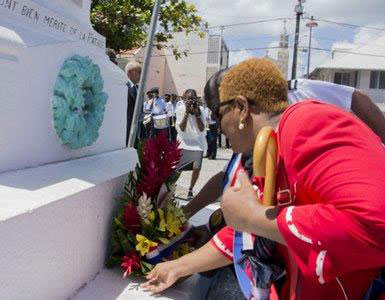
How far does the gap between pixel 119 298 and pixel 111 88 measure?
60.1 inches

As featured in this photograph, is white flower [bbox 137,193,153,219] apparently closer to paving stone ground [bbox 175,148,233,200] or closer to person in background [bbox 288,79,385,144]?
person in background [bbox 288,79,385,144]

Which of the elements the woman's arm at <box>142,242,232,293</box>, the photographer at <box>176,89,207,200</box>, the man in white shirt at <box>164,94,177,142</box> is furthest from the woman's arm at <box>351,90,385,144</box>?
the man in white shirt at <box>164,94,177,142</box>

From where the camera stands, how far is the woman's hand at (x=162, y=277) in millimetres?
1955

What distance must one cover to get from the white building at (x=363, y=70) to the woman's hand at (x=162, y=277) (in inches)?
1258

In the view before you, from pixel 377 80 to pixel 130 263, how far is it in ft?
110

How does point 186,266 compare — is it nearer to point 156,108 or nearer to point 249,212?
point 249,212

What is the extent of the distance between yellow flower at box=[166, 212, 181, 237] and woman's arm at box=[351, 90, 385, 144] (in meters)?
1.19

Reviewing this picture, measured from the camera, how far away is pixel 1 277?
1477 millimetres

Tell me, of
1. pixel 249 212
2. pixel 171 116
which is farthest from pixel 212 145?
pixel 249 212

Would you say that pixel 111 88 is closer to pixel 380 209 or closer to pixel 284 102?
pixel 284 102

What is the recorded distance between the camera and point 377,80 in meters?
32.5

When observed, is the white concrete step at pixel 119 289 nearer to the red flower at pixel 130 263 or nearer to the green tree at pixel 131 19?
the red flower at pixel 130 263

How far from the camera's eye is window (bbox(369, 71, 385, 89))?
32.4m

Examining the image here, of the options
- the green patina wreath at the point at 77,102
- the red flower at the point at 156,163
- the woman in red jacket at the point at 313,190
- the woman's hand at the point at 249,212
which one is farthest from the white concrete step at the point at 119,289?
the woman's hand at the point at 249,212
